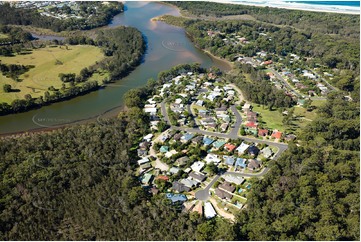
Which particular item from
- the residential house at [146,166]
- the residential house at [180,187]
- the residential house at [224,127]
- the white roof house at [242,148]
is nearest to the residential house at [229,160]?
the white roof house at [242,148]

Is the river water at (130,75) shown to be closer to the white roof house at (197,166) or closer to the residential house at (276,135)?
the white roof house at (197,166)

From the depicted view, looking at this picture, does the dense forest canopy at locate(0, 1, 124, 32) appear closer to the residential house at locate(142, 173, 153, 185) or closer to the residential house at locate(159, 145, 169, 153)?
the residential house at locate(159, 145, 169, 153)

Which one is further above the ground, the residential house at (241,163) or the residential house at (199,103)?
the residential house at (199,103)

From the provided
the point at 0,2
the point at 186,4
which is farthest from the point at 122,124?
the point at 0,2

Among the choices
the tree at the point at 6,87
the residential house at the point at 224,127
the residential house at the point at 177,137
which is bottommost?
the residential house at the point at 177,137

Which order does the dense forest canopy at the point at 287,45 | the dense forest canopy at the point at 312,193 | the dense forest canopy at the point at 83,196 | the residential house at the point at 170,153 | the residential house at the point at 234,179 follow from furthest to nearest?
the dense forest canopy at the point at 287,45 → the residential house at the point at 170,153 → the residential house at the point at 234,179 → the dense forest canopy at the point at 83,196 → the dense forest canopy at the point at 312,193

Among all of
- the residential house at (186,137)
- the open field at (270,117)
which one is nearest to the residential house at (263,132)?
the open field at (270,117)

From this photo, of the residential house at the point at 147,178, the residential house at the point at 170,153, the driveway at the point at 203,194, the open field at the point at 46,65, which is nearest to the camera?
the driveway at the point at 203,194

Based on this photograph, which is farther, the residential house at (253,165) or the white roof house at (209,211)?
the residential house at (253,165)
